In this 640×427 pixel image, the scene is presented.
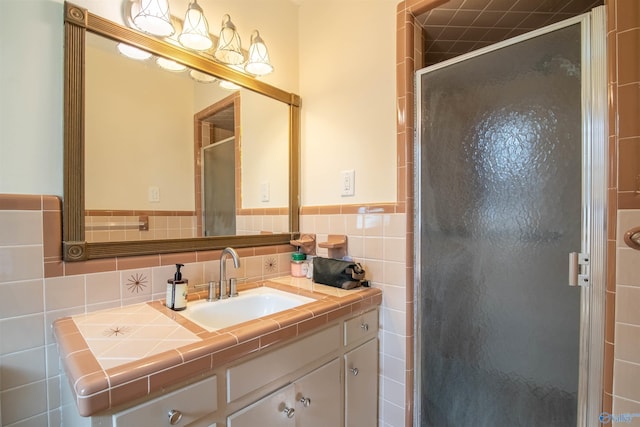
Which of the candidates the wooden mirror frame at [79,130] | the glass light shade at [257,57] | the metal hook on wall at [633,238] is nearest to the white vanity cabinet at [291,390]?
the wooden mirror frame at [79,130]

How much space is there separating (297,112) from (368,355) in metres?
1.35

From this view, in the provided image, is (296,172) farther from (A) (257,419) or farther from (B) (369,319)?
(A) (257,419)

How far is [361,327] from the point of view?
1227 millimetres

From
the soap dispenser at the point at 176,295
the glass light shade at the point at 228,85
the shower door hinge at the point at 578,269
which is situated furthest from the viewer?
the glass light shade at the point at 228,85

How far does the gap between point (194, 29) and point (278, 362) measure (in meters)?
1.32

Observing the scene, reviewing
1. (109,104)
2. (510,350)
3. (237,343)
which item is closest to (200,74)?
(109,104)

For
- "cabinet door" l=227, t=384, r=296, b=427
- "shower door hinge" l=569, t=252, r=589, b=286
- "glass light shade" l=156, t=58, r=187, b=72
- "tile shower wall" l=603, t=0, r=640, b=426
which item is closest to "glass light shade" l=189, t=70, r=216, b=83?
"glass light shade" l=156, t=58, r=187, b=72

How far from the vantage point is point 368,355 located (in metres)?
1.27

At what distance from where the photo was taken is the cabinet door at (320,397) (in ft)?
3.18

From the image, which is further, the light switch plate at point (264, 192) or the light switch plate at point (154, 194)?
the light switch plate at point (264, 192)

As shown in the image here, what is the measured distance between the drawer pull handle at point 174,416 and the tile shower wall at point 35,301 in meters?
0.38

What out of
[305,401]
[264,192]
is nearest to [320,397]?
[305,401]

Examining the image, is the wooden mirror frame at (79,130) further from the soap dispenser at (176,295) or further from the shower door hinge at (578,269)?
the shower door hinge at (578,269)

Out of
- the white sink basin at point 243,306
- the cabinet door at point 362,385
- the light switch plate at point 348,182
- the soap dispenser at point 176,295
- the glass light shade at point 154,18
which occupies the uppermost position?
the glass light shade at point 154,18
